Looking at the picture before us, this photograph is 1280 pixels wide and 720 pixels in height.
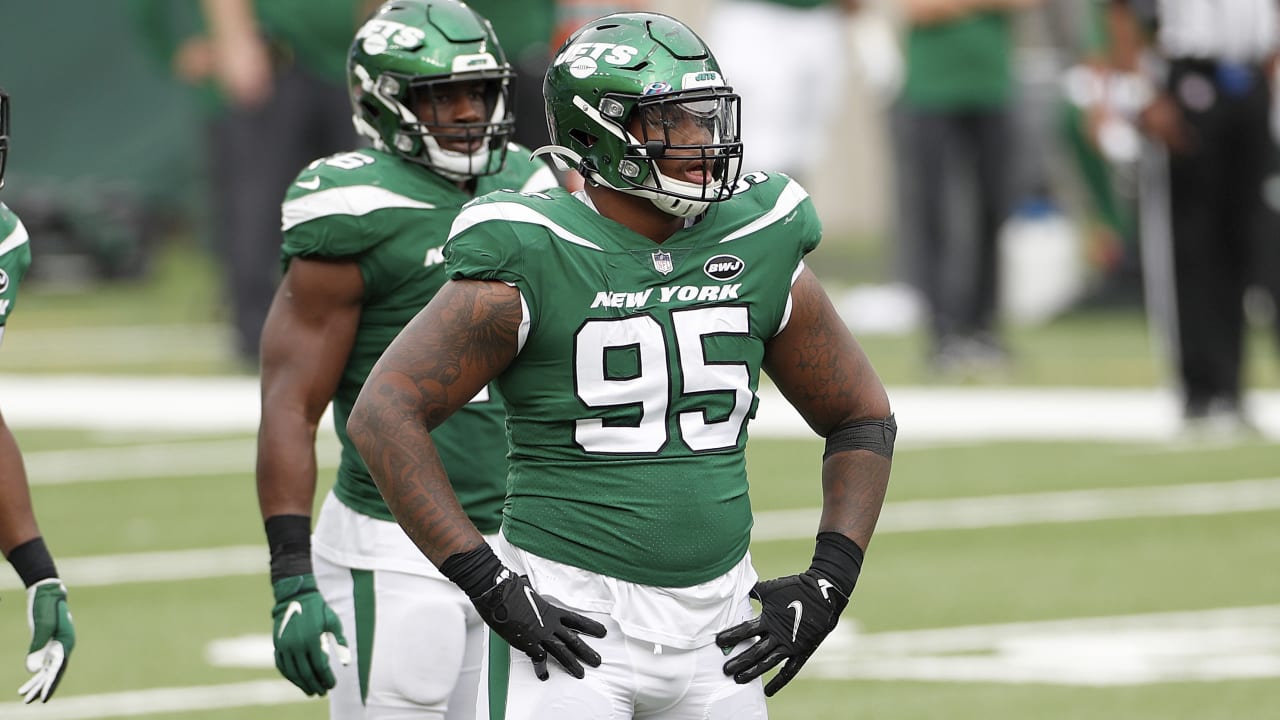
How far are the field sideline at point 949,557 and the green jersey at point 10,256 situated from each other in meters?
2.18

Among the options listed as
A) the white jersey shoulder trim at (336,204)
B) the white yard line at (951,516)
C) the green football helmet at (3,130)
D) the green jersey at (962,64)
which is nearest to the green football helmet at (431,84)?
the white jersey shoulder trim at (336,204)

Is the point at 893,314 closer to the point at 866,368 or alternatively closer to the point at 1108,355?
the point at 1108,355

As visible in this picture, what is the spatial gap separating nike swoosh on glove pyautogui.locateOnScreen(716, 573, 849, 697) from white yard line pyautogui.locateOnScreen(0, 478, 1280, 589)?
4634mm

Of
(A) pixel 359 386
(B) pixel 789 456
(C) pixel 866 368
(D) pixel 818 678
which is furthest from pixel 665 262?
(B) pixel 789 456

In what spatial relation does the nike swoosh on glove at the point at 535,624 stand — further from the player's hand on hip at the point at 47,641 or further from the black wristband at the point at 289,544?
the player's hand on hip at the point at 47,641

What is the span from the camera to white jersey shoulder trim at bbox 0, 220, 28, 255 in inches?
185

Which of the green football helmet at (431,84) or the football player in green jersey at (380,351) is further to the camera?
the green football helmet at (431,84)

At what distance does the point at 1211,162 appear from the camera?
10914 millimetres

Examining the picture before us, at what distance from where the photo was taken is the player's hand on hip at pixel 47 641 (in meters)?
4.68

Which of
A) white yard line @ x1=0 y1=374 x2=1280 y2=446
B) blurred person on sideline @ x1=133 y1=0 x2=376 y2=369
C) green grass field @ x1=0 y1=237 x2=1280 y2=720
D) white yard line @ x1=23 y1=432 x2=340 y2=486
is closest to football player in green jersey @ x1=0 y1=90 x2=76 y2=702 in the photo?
green grass field @ x1=0 y1=237 x2=1280 y2=720

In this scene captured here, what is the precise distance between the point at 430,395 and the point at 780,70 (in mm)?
11239

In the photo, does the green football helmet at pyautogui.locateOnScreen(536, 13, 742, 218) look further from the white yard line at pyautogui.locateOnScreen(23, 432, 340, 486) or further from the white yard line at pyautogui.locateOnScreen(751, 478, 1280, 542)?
the white yard line at pyautogui.locateOnScreen(23, 432, 340, 486)

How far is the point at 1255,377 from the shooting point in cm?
1284

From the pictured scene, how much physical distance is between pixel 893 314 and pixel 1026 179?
6.14 feet
